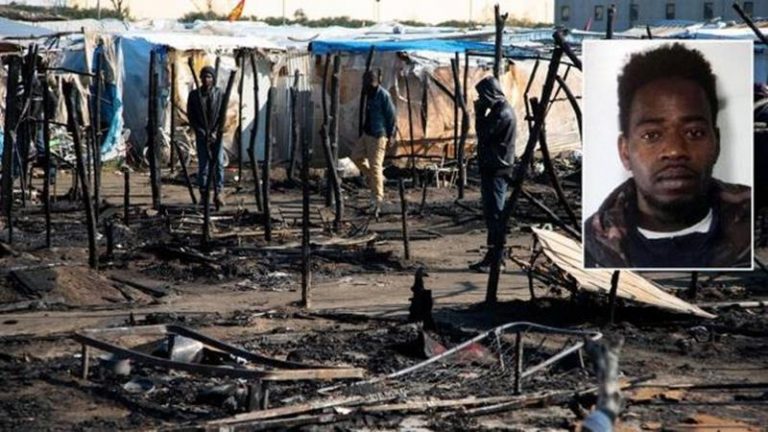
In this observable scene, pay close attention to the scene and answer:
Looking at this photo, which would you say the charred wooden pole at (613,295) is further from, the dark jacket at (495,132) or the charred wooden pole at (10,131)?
the charred wooden pole at (10,131)

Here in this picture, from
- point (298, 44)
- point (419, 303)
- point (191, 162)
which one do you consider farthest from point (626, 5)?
point (419, 303)

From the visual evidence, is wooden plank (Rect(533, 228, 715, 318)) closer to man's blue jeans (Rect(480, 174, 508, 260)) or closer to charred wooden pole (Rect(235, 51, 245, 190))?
man's blue jeans (Rect(480, 174, 508, 260))

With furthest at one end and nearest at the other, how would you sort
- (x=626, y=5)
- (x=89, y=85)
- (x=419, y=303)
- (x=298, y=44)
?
(x=626, y=5) < (x=298, y=44) < (x=89, y=85) < (x=419, y=303)

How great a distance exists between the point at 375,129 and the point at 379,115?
22cm

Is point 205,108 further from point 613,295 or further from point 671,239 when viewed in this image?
point 671,239

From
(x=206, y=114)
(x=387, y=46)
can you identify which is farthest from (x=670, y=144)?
(x=387, y=46)

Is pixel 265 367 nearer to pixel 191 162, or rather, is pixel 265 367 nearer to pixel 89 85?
pixel 89 85

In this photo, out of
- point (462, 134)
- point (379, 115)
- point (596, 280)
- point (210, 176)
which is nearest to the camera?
point (596, 280)

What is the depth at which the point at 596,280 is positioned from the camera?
1176 cm

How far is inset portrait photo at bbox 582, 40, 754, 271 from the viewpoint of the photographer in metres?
9.26

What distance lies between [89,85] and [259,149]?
14.9 ft

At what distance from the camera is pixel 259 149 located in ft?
99.3

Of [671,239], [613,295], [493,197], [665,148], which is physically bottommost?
[613,295]

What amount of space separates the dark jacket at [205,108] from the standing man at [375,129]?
78.8 inches
